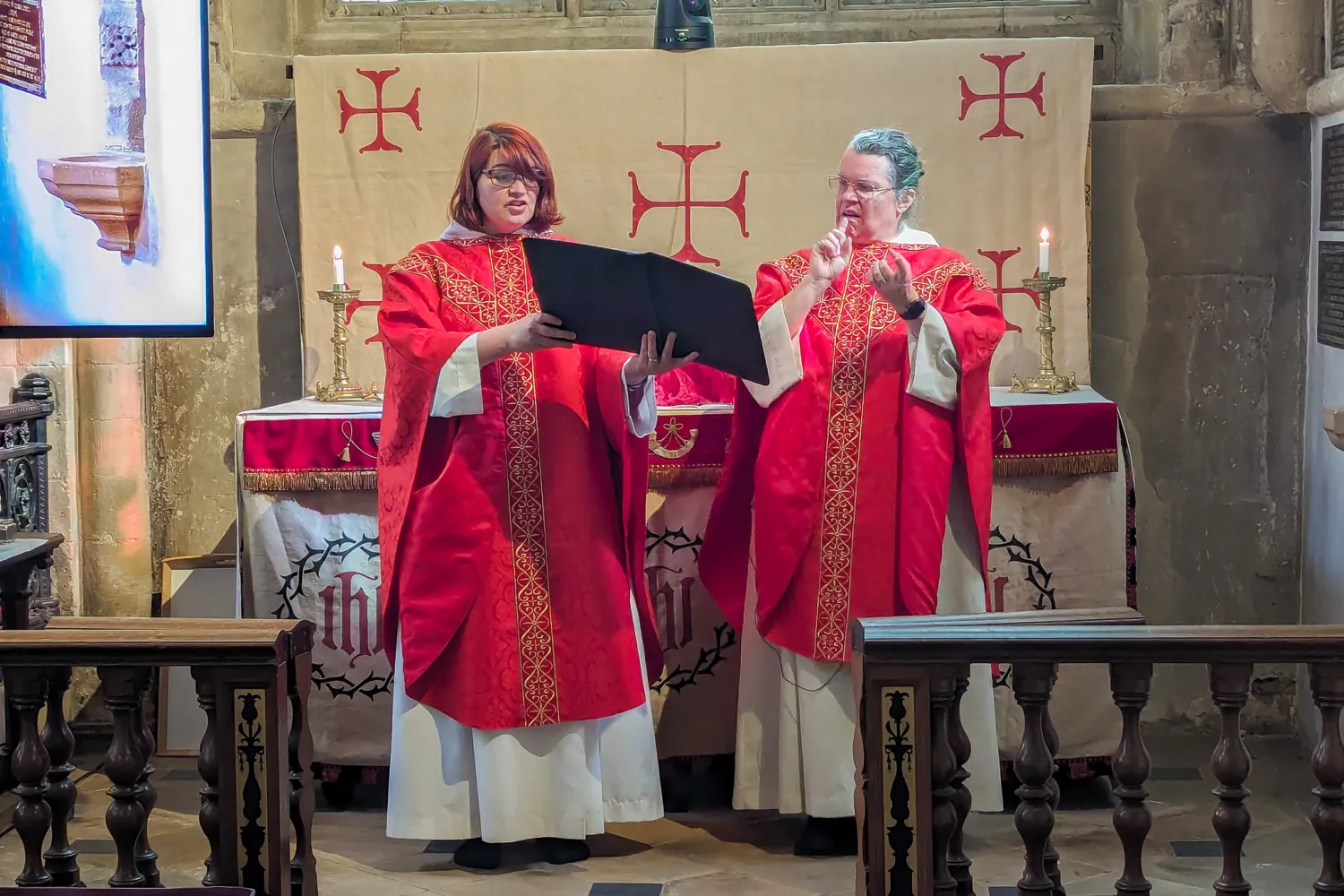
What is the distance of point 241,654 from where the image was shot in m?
2.86

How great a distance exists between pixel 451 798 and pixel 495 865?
0.23 metres

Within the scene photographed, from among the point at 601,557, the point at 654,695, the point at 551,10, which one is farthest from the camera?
the point at 551,10

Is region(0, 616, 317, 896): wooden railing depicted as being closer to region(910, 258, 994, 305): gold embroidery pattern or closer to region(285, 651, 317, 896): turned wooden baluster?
region(285, 651, 317, 896): turned wooden baluster

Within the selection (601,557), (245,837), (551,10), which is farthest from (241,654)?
(551,10)

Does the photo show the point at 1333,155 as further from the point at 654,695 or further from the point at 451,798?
the point at 451,798

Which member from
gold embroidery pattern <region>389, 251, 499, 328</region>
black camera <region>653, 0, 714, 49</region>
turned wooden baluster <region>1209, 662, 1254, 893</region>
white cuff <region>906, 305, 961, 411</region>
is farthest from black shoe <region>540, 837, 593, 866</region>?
black camera <region>653, 0, 714, 49</region>

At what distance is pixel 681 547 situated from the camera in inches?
194

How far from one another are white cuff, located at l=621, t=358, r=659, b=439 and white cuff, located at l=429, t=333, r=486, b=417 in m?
0.38

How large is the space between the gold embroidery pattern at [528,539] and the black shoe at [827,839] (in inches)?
32.6

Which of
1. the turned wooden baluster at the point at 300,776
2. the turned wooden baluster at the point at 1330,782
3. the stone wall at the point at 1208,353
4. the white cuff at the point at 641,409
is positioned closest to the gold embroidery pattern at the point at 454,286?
the white cuff at the point at 641,409

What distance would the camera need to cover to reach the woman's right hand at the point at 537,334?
3785mm

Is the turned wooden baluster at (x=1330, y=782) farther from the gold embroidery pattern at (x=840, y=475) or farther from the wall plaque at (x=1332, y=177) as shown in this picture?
the wall plaque at (x=1332, y=177)


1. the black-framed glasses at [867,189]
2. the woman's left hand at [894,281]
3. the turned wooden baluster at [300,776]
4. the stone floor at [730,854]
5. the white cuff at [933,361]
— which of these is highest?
the black-framed glasses at [867,189]

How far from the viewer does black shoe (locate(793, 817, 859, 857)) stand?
4.45 metres
